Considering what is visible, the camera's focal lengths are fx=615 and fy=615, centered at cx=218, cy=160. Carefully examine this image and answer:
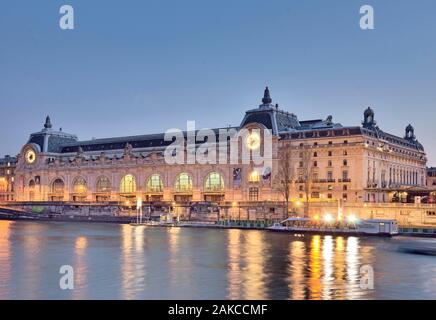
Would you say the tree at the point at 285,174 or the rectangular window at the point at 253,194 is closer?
the tree at the point at 285,174

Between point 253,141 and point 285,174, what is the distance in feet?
86.0

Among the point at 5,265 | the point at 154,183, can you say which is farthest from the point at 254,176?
the point at 5,265

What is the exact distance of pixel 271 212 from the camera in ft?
481

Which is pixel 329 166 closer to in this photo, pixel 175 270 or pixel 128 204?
pixel 128 204

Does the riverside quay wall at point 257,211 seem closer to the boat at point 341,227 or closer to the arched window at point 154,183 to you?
the arched window at point 154,183

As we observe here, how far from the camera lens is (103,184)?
18900cm

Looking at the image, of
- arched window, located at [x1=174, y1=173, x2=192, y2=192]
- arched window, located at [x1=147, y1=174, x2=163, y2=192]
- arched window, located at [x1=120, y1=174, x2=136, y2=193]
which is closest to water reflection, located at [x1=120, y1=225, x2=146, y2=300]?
arched window, located at [x1=174, y1=173, x2=192, y2=192]

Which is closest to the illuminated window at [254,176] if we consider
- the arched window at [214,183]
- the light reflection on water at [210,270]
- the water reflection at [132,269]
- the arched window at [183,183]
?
the arched window at [214,183]

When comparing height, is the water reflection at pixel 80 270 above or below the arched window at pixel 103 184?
below

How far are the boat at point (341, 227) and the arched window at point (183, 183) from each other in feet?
159

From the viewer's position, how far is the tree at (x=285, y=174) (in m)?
132

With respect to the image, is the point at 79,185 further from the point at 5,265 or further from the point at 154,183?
the point at 5,265

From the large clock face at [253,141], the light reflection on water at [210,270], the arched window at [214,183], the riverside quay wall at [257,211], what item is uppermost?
the large clock face at [253,141]

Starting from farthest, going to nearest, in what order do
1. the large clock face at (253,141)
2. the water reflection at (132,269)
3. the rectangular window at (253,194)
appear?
the large clock face at (253,141) → the rectangular window at (253,194) → the water reflection at (132,269)
